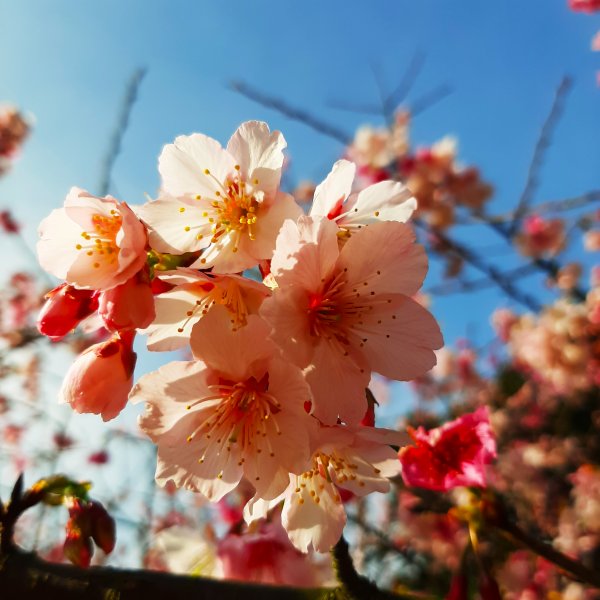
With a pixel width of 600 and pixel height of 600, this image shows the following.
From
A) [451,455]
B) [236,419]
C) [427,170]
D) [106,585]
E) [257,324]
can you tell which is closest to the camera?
[106,585]

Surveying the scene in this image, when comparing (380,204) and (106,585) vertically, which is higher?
(380,204)

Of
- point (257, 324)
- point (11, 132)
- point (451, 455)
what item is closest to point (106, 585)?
point (257, 324)

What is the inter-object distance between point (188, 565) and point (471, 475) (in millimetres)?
612

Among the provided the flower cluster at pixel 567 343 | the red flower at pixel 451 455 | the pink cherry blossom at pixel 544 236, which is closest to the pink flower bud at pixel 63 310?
the red flower at pixel 451 455

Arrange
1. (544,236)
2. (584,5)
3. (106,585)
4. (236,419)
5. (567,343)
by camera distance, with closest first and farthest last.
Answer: (106,585), (236,419), (584,5), (567,343), (544,236)

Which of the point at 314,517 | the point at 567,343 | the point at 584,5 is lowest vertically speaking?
the point at 314,517

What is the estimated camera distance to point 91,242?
0.89 metres

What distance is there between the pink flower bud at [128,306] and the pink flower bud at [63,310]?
0.21 feet

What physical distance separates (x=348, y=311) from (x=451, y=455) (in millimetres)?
527

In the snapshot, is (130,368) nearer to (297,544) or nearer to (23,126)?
(297,544)

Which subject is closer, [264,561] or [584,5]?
[264,561]

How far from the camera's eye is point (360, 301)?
880mm

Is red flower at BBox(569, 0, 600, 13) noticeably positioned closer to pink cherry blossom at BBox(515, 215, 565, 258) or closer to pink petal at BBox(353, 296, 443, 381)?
pink cherry blossom at BBox(515, 215, 565, 258)

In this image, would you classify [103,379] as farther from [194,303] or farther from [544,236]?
[544,236]
